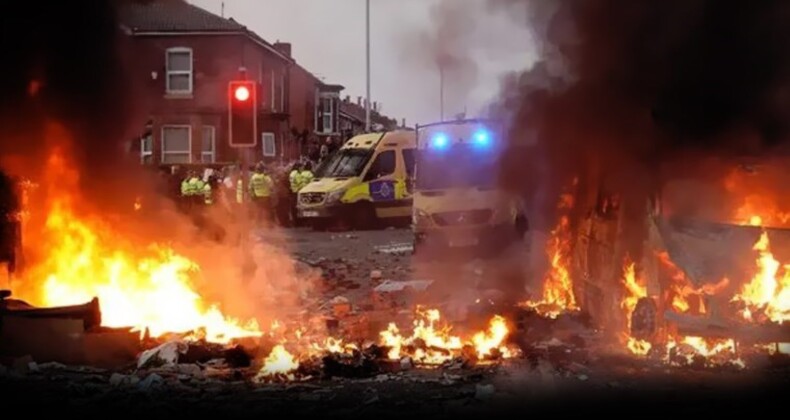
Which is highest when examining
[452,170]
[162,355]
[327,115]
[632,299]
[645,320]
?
[327,115]

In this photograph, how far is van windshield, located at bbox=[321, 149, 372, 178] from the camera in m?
22.7

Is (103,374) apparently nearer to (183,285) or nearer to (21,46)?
(183,285)

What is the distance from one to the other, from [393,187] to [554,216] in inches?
474

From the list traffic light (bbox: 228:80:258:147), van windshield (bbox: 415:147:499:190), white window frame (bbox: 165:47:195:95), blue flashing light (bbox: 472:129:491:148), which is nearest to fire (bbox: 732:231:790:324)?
blue flashing light (bbox: 472:129:491:148)

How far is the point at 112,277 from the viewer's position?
10.2m

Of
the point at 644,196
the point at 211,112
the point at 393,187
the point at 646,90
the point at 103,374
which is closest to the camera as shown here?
the point at 103,374

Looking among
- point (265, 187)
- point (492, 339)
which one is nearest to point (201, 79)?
point (265, 187)

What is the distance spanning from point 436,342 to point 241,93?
15.5 feet

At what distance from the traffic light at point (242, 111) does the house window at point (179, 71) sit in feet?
64.4

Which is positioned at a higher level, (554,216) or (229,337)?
(554,216)

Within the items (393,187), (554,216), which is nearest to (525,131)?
(554,216)

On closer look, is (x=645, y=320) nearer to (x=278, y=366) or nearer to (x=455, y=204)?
(x=278, y=366)

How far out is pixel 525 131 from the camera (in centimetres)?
1095

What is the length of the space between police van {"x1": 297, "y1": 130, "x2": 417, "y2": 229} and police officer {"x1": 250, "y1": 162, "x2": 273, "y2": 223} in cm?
151
